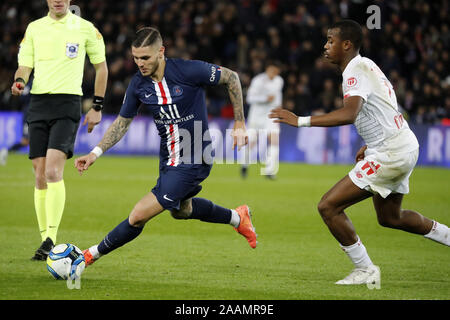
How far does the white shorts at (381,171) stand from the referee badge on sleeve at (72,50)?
310 cm

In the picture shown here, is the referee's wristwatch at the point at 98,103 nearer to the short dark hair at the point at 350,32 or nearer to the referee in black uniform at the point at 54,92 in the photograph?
the referee in black uniform at the point at 54,92

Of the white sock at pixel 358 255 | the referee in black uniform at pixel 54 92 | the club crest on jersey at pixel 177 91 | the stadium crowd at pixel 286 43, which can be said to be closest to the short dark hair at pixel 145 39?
the club crest on jersey at pixel 177 91

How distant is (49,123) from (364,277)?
3.37 m

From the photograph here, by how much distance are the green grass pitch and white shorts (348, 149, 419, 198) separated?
2.63 ft

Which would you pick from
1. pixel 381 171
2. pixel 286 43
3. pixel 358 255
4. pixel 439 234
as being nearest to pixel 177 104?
pixel 381 171

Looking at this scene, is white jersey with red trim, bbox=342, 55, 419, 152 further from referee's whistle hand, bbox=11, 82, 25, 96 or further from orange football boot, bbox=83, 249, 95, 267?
referee's whistle hand, bbox=11, 82, 25, 96

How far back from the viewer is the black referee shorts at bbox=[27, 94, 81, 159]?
7.64 m

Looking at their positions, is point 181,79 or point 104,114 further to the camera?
point 104,114

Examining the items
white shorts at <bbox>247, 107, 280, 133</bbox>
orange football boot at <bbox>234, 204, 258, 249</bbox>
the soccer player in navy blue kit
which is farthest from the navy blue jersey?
white shorts at <bbox>247, 107, 280, 133</bbox>

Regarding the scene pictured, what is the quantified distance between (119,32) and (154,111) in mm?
19250

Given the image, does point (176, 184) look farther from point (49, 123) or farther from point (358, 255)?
point (49, 123)

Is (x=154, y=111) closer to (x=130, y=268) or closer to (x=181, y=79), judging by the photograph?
(x=181, y=79)

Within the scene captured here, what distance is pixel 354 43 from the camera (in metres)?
6.46
